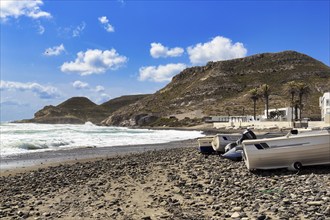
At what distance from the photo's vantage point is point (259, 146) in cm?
1523

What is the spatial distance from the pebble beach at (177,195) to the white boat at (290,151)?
0.33 metres

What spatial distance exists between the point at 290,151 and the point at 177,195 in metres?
4.99

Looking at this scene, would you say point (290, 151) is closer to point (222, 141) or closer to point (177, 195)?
point (177, 195)

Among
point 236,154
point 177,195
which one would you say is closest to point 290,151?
point 177,195

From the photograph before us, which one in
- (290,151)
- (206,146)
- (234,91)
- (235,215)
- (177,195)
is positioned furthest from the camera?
(234,91)

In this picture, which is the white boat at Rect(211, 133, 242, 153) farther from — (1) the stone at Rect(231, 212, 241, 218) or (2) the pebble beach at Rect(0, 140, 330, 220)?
(1) the stone at Rect(231, 212, 241, 218)

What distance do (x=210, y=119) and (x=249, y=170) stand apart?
113 m

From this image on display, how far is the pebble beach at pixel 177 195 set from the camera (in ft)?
32.1

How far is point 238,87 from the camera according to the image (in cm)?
17125

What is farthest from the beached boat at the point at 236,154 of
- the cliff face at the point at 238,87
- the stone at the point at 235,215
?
the cliff face at the point at 238,87

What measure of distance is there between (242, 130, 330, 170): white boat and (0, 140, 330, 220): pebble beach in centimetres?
33

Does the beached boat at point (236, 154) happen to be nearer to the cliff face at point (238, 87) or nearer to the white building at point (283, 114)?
the white building at point (283, 114)

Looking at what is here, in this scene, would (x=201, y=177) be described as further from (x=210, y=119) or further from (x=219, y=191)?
(x=210, y=119)

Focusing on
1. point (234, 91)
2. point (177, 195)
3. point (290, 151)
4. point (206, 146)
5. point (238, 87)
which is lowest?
point (177, 195)
